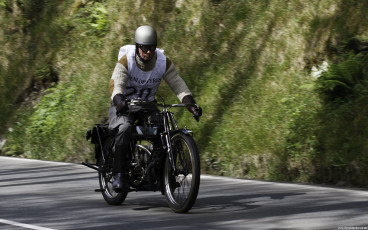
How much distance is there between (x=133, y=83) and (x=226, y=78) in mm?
5805

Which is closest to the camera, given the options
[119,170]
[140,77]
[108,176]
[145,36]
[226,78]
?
[145,36]

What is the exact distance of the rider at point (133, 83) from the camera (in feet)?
30.3

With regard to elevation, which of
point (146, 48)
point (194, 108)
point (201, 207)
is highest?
point (146, 48)

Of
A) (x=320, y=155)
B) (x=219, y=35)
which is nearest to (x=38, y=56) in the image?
(x=219, y=35)

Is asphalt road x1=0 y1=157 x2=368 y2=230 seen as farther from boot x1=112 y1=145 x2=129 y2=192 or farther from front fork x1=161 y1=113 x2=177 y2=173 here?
front fork x1=161 y1=113 x2=177 y2=173

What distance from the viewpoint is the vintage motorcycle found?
8.66m

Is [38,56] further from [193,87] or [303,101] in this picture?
[303,101]

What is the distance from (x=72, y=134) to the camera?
16.4 m

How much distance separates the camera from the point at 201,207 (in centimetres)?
931

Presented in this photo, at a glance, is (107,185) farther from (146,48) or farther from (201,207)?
(146,48)

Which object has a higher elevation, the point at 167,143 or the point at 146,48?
the point at 146,48

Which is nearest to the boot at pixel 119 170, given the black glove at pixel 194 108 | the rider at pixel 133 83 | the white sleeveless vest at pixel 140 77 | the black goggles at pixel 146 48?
the rider at pixel 133 83

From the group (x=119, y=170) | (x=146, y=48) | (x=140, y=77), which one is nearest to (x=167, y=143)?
(x=119, y=170)

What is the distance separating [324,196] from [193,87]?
618 cm
